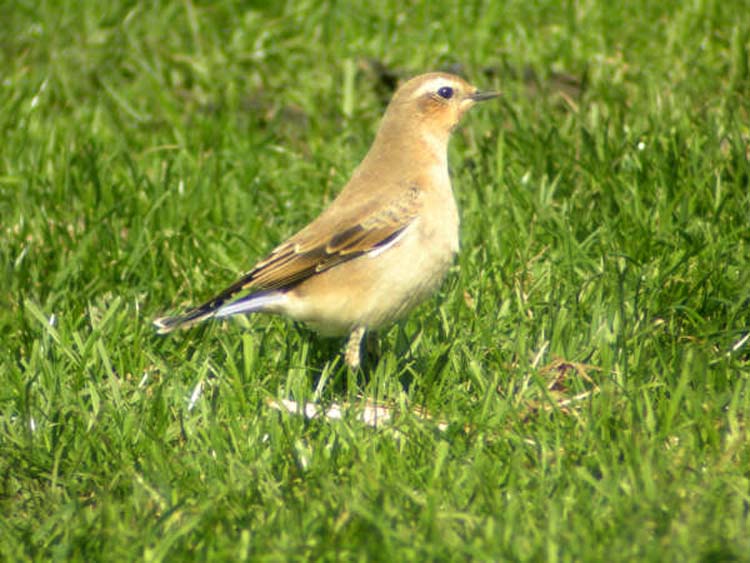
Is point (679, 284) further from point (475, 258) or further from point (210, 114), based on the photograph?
point (210, 114)

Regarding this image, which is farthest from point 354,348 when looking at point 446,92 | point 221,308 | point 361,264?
point 446,92

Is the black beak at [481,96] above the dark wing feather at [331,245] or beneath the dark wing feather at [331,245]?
above

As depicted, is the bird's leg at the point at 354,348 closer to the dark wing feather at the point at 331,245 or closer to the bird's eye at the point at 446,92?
the dark wing feather at the point at 331,245

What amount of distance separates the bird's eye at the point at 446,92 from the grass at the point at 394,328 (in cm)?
96

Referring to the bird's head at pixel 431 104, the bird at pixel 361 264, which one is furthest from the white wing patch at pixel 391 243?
the bird's head at pixel 431 104

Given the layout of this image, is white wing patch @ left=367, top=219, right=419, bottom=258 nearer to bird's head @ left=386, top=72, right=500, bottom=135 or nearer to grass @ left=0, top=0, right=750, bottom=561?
grass @ left=0, top=0, right=750, bottom=561

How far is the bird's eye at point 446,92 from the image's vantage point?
6.96 m

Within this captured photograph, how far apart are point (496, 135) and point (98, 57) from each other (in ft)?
12.5

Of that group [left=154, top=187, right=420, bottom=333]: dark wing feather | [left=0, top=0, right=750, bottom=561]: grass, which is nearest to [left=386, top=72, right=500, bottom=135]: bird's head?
[left=154, top=187, right=420, bottom=333]: dark wing feather

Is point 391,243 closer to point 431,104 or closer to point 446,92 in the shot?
point 431,104

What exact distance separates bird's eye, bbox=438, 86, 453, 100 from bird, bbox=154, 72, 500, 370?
47cm

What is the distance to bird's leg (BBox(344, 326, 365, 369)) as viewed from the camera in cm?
640

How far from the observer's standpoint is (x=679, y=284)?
21.4 ft

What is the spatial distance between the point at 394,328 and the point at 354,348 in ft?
2.02
